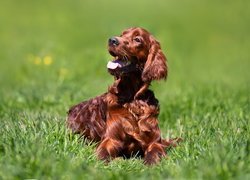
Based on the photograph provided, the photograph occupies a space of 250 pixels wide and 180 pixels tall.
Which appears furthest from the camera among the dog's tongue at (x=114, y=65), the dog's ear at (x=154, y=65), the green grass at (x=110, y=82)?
the dog's ear at (x=154, y=65)

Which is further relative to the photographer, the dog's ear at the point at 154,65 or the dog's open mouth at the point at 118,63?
the dog's ear at the point at 154,65

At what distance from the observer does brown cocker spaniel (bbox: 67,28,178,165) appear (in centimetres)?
602

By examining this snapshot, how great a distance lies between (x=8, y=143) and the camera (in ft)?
17.3

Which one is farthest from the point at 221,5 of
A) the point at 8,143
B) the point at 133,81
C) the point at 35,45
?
the point at 8,143

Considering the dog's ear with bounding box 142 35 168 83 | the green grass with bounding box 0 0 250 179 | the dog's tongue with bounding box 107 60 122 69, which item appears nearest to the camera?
the green grass with bounding box 0 0 250 179

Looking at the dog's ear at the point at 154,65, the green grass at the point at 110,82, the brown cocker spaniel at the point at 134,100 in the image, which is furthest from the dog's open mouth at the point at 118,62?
the green grass at the point at 110,82

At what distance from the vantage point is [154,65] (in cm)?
612

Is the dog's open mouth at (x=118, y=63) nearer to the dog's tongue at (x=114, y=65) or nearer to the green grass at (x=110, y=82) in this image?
the dog's tongue at (x=114, y=65)

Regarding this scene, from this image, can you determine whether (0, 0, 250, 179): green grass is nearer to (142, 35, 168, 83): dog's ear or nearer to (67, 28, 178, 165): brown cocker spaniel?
(67, 28, 178, 165): brown cocker spaniel

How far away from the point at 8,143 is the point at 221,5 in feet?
44.3

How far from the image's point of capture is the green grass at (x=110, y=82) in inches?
190

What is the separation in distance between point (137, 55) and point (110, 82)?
4.91m

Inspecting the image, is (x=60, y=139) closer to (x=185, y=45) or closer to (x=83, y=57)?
(x=83, y=57)

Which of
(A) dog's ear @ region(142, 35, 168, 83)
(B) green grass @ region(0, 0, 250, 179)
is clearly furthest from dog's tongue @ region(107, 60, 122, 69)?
(B) green grass @ region(0, 0, 250, 179)
